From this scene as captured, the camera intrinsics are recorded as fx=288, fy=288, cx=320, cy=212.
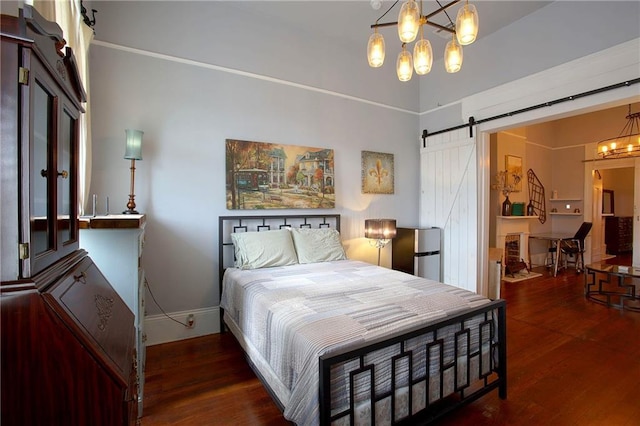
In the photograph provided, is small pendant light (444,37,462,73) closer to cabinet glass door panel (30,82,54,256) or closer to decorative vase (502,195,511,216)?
cabinet glass door panel (30,82,54,256)

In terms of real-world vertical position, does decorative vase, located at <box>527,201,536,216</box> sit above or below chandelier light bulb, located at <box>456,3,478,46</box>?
below

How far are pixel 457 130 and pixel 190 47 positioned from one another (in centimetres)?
353

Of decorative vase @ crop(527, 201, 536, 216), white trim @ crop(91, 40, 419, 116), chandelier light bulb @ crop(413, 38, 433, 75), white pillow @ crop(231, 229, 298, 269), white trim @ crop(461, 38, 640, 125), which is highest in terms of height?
white trim @ crop(91, 40, 419, 116)

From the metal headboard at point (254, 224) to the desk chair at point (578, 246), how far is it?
5499mm

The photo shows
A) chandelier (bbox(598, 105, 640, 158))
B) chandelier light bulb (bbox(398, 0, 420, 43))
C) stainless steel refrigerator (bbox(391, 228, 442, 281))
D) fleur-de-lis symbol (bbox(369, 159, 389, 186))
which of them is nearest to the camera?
chandelier light bulb (bbox(398, 0, 420, 43))

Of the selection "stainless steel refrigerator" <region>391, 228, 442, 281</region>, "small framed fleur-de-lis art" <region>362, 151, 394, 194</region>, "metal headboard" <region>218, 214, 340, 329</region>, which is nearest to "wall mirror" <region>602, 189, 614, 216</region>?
"stainless steel refrigerator" <region>391, 228, 442, 281</region>

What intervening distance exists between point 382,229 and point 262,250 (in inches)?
63.6

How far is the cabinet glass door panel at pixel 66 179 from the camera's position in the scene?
1.02 metres

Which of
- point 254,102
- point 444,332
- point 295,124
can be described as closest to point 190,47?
point 254,102

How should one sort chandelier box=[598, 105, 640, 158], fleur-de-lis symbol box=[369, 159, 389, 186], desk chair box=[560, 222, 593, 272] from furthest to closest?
desk chair box=[560, 222, 593, 272] → chandelier box=[598, 105, 640, 158] → fleur-de-lis symbol box=[369, 159, 389, 186]

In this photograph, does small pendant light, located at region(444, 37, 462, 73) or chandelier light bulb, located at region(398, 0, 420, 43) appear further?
small pendant light, located at region(444, 37, 462, 73)

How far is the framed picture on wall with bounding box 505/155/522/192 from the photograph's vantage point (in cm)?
595

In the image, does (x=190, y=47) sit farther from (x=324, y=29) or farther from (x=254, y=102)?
(x=324, y=29)

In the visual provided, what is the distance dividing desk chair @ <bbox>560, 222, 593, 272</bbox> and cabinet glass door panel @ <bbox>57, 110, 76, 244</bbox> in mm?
7866
